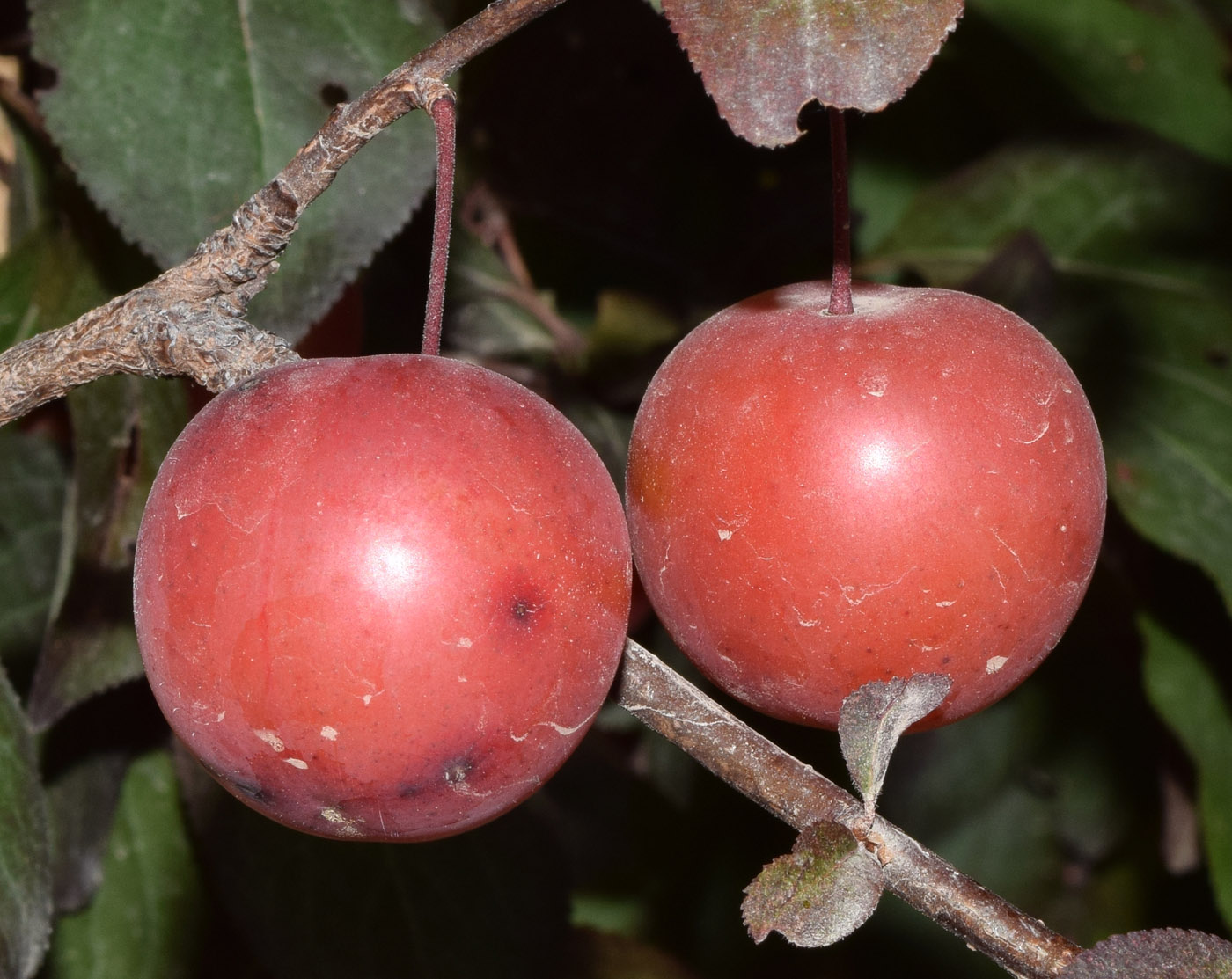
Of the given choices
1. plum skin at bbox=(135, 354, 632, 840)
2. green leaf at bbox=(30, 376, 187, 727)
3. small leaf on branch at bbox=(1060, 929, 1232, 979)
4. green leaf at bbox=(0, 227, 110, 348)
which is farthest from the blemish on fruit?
green leaf at bbox=(0, 227, 110, 348)

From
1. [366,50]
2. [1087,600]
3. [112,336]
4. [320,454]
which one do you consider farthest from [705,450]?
[1087,600]

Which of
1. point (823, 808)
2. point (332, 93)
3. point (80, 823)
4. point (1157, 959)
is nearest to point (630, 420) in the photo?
point (332, 93)

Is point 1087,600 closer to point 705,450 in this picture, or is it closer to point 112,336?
point 705,450

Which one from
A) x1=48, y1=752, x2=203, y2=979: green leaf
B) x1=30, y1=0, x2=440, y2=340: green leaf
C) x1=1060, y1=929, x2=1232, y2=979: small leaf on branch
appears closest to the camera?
x1=1060, y1=929, x2=1232, y2=979: small leaf on branch

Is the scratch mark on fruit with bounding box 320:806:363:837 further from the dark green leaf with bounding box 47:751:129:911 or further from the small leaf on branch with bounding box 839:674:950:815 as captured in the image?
the dark green leaf with bounding box 47:751:129:911

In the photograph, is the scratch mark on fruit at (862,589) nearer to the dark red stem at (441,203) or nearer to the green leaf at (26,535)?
the dark red stem at (441,203)

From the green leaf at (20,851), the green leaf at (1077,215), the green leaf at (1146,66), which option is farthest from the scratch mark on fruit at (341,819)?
the green leaf at (1146,66)

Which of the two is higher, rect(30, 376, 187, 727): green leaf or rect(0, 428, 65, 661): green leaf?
rect(30, 376, 187, 727): green leaf
